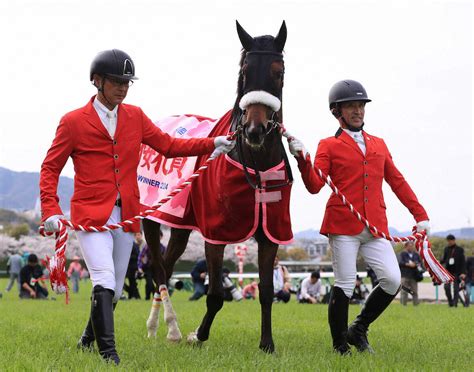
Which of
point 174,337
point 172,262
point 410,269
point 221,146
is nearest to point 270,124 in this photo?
point 221,146

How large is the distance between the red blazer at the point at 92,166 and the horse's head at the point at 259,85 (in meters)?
0.99

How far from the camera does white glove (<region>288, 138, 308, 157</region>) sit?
5.89 m

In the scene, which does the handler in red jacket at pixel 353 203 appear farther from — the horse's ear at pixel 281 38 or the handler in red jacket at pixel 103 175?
the handler in red jacket at pixel 103 175

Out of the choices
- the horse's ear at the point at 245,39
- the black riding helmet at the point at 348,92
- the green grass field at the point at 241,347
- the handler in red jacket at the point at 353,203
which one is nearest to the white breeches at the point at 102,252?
the green grass field at the point at 241,347

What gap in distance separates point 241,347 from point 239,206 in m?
1.40

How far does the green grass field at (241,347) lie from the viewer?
5074 mm

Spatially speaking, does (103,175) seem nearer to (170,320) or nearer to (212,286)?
(212,286)

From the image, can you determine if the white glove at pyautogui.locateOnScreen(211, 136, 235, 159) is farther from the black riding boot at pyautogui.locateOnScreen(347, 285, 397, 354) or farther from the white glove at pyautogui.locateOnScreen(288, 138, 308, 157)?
the black riding boot at pyautogui.locateOnScreen(347, 285, 397, 354)

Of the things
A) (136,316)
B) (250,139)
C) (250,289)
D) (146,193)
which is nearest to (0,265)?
(250,289)

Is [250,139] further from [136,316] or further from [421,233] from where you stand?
[136,316]

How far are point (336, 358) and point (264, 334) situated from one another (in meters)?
0.89

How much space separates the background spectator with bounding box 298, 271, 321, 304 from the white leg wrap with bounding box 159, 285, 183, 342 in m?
10.6

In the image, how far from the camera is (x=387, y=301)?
6457 mm

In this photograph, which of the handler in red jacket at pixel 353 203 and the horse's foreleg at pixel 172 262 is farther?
the horse's foreleg at pixel 172 262
